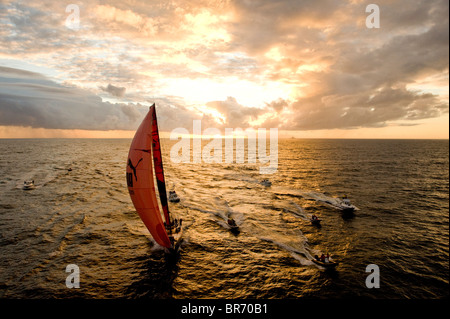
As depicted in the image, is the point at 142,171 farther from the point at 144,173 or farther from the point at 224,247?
the point at 224,247

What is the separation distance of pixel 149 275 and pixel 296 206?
89.4 ft
